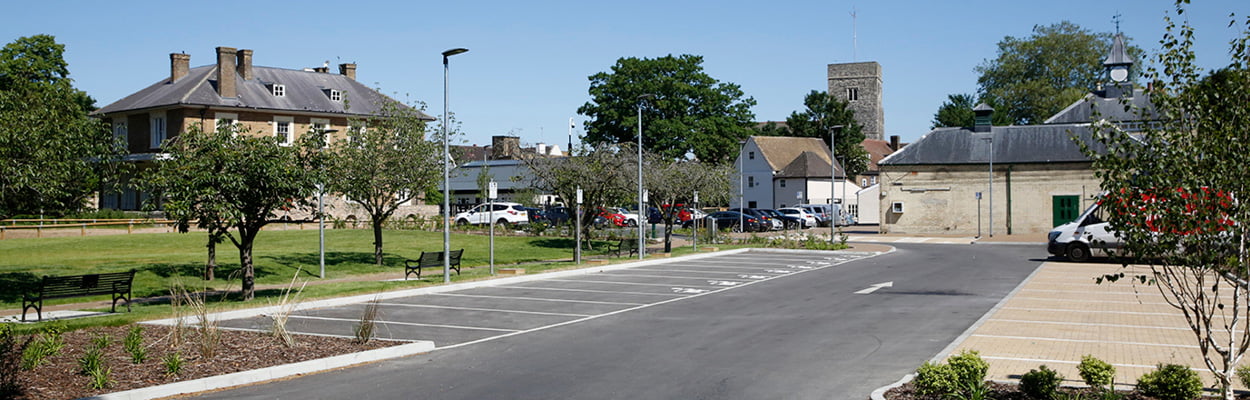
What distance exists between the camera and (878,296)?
20609mm

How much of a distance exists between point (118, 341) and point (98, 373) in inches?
127

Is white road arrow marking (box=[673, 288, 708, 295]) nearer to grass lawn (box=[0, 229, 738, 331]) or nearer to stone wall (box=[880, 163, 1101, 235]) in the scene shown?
grass lawn (box=[0, 229, 738, 331])

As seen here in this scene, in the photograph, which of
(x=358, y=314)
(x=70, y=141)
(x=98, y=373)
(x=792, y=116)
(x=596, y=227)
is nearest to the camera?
(x=98, y=373)

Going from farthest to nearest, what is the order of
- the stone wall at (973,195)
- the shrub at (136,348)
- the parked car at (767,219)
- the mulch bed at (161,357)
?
the parked car at (767,219) < the stone wall at (973,195) < the shrub at (136,348) < the mulch bed at (161,357)

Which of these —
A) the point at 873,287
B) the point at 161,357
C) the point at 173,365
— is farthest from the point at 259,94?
the point at 173,365

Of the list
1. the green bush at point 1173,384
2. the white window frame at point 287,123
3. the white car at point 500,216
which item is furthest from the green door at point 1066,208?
the green bush at point 1173,384

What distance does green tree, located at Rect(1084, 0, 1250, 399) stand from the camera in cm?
779

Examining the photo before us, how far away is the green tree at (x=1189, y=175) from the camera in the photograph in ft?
25.6

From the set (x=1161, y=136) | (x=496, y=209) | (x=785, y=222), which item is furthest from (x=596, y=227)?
(x=1161, y=136)

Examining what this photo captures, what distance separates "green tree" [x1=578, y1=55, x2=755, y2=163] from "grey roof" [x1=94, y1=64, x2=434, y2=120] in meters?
20.9

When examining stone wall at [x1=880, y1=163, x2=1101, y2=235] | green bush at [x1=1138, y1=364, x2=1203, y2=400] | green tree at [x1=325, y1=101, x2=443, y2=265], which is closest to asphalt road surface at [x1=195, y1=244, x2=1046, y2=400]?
green bush at [x1=1138, y1=364, x2=1203, y2=400]

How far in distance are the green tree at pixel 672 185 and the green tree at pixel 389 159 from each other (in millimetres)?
9995

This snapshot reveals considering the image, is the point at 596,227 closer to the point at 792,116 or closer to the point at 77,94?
the point at 77,94

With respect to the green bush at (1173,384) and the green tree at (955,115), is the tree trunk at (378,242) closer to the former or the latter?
the green bush at (1173,384)
